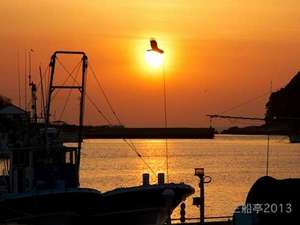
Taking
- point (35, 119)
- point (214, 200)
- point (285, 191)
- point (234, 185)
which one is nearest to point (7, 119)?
point (35, 119)

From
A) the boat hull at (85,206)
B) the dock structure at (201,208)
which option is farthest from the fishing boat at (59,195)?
the dock structure at (201,208)

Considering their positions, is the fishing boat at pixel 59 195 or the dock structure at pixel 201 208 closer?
the dock structure at pixel 201 208

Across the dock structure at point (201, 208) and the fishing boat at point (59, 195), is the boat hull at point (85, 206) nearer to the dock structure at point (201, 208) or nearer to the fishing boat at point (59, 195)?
the fishing boat at point (59, 195)

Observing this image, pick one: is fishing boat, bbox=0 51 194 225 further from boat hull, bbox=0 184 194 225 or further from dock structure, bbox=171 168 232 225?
dock structure, bbox=171 168 232 225

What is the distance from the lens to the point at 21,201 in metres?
32.8

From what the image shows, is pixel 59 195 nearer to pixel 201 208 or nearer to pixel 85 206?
pixel 85 206

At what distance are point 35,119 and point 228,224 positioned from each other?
11.1 m

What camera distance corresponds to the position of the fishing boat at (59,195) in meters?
32.8

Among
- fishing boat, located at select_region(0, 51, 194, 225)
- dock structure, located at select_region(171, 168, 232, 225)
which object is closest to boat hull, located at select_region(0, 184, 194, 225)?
fishing boat, located at select_region(0, 51, 194, 225)

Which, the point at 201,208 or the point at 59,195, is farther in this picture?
the point at 59,195

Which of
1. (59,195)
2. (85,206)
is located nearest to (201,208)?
(85,206)

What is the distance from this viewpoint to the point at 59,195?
3266cm

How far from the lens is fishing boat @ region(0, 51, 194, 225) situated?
32.8 meters

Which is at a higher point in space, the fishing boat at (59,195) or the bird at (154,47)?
the bird at (154,47)
